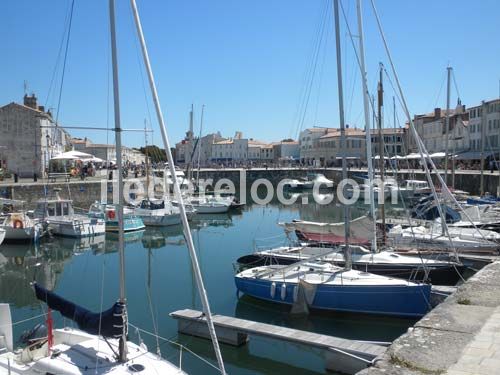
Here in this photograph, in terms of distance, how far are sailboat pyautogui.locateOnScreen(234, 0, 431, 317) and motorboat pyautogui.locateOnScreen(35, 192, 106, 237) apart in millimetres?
18305

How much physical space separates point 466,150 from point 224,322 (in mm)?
68752

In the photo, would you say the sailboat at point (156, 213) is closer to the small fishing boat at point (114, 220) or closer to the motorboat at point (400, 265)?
the small fishing boat at point (114, 220)

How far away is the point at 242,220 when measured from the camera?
4494 cm

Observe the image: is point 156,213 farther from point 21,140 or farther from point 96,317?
point 96,317

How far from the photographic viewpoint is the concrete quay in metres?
6.18

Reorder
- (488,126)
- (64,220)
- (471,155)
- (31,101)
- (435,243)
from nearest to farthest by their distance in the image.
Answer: (435,243), (64,220), (31,101), (471,155), (488,126)

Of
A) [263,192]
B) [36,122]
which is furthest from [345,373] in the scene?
[263,192]

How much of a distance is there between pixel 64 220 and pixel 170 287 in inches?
587

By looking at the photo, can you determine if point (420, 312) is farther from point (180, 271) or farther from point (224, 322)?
point (180, 271)

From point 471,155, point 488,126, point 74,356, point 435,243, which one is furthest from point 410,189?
point 74,356

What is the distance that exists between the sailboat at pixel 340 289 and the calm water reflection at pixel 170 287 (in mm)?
441

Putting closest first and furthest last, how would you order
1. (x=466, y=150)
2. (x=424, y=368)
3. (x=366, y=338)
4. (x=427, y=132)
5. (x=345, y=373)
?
(x=424, y=368)
(x=345, y=373)
(x=366, y=338)
(x=466, y=150)
(x=427, y=132)

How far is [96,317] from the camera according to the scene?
30.5 feet

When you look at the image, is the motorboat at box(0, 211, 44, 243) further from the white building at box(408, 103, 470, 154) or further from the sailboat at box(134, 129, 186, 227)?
the white building at box(408, 103, 470, 154)
